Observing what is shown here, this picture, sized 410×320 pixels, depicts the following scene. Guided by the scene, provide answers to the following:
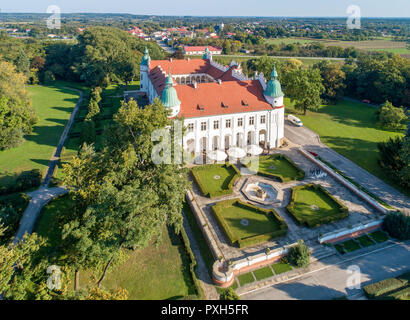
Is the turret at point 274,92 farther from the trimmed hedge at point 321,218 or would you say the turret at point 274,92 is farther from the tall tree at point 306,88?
the tall tree at point 306,88

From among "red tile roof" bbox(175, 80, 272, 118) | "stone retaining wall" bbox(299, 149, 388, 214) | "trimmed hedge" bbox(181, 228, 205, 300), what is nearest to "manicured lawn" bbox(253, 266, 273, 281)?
"trimmed hedge" bbox(181, 228, 205, 300)

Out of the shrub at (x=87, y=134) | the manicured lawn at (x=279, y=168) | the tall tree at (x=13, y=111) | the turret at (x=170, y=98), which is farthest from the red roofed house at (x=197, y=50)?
the manicured lawn at (x=279, y=168)

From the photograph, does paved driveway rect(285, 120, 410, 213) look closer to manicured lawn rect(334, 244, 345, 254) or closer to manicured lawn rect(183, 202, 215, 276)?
manicured lawn rect(334, 244, 345, 254)

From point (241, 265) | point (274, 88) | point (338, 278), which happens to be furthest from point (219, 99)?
point (338, 278)

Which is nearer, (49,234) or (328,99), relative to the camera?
(49,234)

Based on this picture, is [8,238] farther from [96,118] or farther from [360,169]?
[360,169]

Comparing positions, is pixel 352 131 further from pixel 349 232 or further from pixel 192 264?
pixel 192 264

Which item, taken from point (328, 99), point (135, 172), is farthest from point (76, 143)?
point (328, 99)
